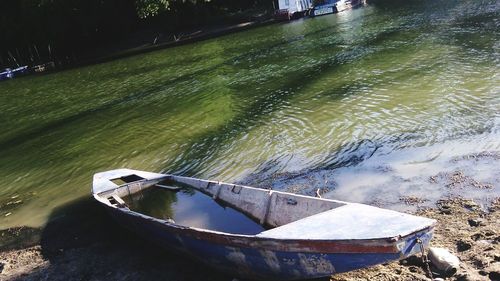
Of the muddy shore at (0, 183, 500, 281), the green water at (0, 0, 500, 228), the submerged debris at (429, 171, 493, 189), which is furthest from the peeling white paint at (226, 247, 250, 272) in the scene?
the submerged debris at (429, 171, 493, 189)

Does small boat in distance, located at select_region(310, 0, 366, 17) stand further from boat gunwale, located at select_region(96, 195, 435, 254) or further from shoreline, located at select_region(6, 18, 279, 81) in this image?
boat gunwale, located at select_region(96, 195, 435, 254)

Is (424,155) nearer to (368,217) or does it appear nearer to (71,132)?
(368,217)

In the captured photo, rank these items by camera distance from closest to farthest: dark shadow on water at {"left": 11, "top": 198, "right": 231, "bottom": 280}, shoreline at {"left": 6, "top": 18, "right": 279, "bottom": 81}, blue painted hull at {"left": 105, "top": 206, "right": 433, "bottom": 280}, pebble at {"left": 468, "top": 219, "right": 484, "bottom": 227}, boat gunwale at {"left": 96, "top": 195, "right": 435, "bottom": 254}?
boat gunwale at {"left": 96, "top": 195, "right": 435, "bottom": 254}
blue painted hull at {"left": 105, "top": 206, "right": 433, "bottom": 280}
pebble at {"left": 468, "top": 219, "right": 484, "bottom": 227}
dark shadow on water at {"left": 11, "top": 198, "right": 231, "bottom": 280}
shoreline at {"left": 6, "top": 18, "right": 279, "bottom": 81}

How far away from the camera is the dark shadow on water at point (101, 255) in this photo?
9.59 m

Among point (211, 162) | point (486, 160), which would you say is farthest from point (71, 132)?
point (486, 160)

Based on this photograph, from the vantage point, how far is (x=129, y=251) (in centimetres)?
1073

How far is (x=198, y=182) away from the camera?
1161 centimetres

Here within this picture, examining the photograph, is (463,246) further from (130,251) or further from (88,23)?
(88,23)

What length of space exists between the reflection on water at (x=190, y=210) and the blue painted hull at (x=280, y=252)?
1177 millimetres

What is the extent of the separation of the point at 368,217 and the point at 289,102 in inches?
518

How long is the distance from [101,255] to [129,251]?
0.67 metres

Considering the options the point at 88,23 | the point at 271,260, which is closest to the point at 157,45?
the point at 88,23

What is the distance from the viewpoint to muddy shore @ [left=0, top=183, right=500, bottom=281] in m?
7.66

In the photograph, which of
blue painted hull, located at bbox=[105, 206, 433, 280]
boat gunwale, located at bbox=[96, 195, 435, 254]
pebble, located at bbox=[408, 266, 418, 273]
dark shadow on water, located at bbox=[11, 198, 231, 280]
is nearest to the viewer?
boat gunwale, located at bbox=[96, 195, 435, 254]
